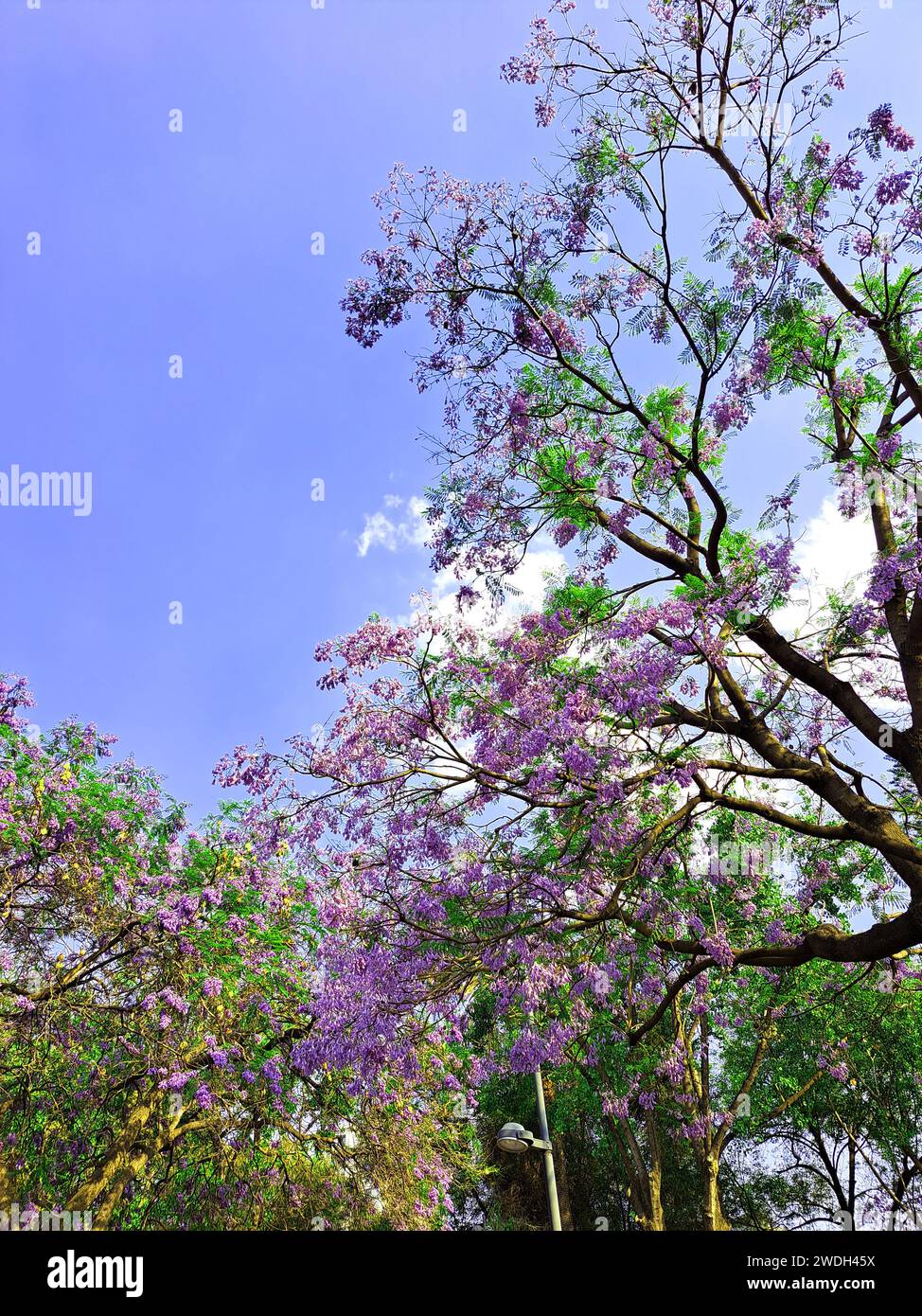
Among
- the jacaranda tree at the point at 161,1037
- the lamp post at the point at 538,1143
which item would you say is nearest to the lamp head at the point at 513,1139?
the lamp post at the point at 538,1143

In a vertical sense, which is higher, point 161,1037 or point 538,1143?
point 161,1037

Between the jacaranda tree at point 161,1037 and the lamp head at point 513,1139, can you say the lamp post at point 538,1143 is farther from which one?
the jacaranda tree at point 161,1037

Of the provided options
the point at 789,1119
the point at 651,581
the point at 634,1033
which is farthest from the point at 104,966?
the point at 789,1119

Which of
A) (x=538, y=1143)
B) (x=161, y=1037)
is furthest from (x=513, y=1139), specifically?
(x=161, y=1037)

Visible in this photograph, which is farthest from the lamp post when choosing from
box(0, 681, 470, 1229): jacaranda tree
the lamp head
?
box(0, 681, 470, 1229): jacaranda tree

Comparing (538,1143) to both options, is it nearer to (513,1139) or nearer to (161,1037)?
(513,1139)

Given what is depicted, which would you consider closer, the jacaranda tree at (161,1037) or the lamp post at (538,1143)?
the jacaranda tree at (161,1037)

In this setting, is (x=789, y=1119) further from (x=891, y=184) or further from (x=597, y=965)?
(x=891, y=184)

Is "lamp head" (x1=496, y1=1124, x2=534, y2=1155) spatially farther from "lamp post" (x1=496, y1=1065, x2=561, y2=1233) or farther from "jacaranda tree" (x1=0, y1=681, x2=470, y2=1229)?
"jacaranda tree" (x1=0, y1=681, x2=470, y2=1229)

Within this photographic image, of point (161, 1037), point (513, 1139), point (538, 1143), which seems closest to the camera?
point (161, 1037)

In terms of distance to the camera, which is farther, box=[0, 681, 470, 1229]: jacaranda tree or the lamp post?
the lamp post
